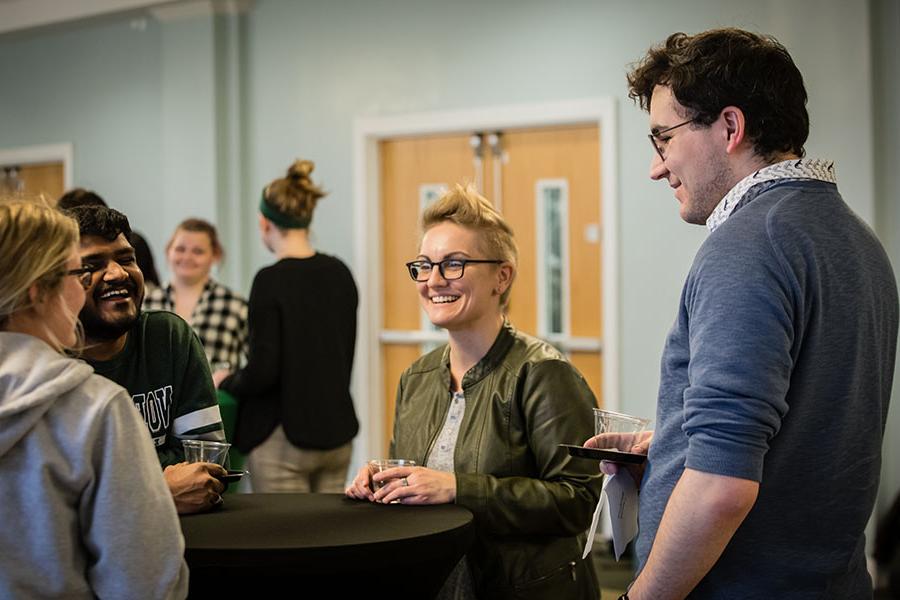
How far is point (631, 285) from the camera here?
4652 millimetres

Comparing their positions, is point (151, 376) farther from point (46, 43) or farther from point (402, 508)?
point (46, 43)

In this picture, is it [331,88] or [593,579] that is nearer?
[593,579]

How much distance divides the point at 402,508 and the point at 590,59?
3.37m

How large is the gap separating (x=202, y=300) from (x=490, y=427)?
7.59ft

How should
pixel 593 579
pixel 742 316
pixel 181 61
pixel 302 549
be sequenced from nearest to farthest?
pixel 742 316 < pixel 302 549 < pixel 593 579 < pixel 181 61

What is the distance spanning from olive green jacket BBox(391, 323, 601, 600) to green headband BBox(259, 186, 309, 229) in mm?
1636

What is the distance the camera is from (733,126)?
148 centimetres

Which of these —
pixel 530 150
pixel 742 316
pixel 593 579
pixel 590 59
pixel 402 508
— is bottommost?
pixel 593 579

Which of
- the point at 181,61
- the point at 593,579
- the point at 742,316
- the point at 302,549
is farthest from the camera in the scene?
the point at 181,61

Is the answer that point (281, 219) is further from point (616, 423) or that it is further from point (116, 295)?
point (616, 423)

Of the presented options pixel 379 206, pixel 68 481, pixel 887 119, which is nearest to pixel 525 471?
pixel 68 481

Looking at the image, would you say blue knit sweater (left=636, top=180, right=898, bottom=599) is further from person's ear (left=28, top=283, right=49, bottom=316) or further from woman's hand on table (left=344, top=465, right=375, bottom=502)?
person's ear (left=28, top=283, right=49, bottom=316)

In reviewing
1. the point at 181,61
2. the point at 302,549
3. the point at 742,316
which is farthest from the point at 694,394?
the point at 181,61

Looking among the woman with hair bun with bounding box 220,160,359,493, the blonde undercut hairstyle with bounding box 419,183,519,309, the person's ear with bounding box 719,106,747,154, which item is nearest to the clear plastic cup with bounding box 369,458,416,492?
the blonde undercut hairstyle with bounding box 419,183,519,309
